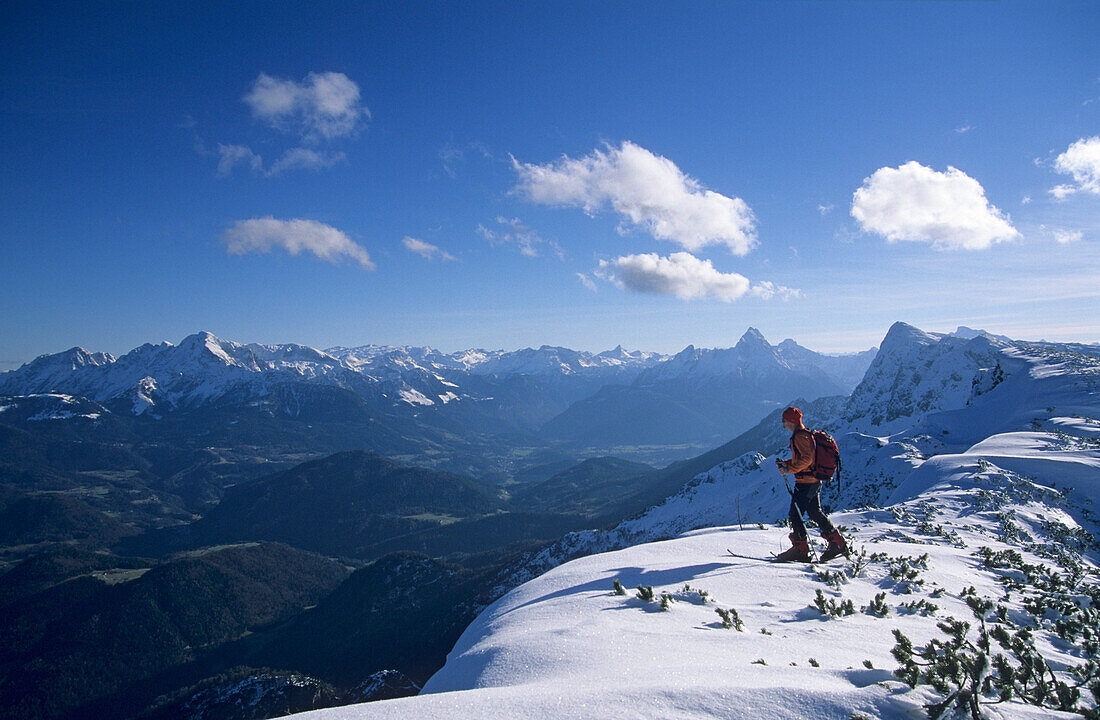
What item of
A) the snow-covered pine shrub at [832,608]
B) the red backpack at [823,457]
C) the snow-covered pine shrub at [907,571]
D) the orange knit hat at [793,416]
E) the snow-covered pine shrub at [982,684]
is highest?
the orange knit hat at [793,416]

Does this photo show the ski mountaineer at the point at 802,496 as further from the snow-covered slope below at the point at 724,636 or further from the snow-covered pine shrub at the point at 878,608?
the snow-covered pine shrub at the point at 878,608

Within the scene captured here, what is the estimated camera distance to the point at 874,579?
463 inches

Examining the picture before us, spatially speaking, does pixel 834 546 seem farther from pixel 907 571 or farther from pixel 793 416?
pixel 793 416

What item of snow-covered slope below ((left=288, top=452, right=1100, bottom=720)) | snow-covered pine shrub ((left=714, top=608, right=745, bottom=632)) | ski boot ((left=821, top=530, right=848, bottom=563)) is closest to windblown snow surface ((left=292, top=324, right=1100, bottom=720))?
snow-covered slope below ((left=288, top=452, right=1100, bottom=720))

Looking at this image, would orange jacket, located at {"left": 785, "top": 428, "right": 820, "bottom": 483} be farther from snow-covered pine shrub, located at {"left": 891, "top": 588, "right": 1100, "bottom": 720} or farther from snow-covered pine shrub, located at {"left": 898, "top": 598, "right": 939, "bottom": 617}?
snow-covered pine shrub, located at {"left": 891, "top": 588, "right": 1100, "bottom": 720}

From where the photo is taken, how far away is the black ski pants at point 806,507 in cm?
1302

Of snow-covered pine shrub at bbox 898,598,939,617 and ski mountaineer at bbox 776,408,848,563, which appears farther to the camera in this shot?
ski mountaineer at bbox 776,408,848,563

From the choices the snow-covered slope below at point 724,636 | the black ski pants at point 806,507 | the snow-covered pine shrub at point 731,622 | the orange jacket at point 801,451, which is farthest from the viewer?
the black ski pants at point 806,507

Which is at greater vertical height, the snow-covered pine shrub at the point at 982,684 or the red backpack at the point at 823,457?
the red backpack at the point at 823,457

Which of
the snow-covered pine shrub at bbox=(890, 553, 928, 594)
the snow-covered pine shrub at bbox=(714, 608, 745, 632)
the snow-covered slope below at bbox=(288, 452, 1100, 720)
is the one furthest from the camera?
the snow-covered pine shrub at bbox=(890, 553, 928, 594)

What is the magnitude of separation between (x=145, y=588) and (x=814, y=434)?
228994mm

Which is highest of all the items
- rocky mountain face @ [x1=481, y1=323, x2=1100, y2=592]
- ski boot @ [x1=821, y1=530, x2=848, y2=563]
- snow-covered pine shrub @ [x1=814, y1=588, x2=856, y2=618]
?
snow-covered pine shrub @ [x1=814, y1=588, x2=856, y2=618]

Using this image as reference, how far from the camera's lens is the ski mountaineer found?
1255 centimetres

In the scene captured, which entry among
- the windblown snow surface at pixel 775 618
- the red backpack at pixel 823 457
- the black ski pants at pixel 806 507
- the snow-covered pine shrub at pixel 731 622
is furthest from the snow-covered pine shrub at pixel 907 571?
the snow-covered pine shrub at pixel 731 622
